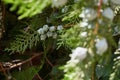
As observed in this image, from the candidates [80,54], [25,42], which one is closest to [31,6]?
[80,54]

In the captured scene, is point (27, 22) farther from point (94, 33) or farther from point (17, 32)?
point (94, 33)

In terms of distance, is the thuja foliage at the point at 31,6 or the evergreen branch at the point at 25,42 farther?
the evergreen branch at the point at 25,42

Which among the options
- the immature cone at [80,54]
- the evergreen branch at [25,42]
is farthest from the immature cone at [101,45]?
the evergreen branch at [25,42]

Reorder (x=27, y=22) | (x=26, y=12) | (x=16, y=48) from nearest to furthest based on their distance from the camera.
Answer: (x=26, y=12), (x=16, y=48), (x=27, y=22)

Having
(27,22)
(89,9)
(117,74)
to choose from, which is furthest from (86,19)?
(27,22)

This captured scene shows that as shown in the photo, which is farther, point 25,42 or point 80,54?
point 25,42

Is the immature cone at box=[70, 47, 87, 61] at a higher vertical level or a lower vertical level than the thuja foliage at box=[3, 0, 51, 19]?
lower

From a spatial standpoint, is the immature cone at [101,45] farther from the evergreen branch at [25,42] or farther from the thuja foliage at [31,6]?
the evergreen branch at [25,42]

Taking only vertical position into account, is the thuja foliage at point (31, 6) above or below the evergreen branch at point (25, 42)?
above

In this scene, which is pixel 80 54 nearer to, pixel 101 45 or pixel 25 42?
pixel 101 45

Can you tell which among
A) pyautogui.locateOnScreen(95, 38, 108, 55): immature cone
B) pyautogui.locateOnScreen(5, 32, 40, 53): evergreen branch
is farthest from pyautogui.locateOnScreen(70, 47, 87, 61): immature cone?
pyautogui.locateOnScreen(5, 32, 40, 53): evergreen branch

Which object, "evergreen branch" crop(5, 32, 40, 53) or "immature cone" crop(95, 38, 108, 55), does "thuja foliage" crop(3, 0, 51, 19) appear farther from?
"evergreen branch" crop(5, 32, 40, 53)
